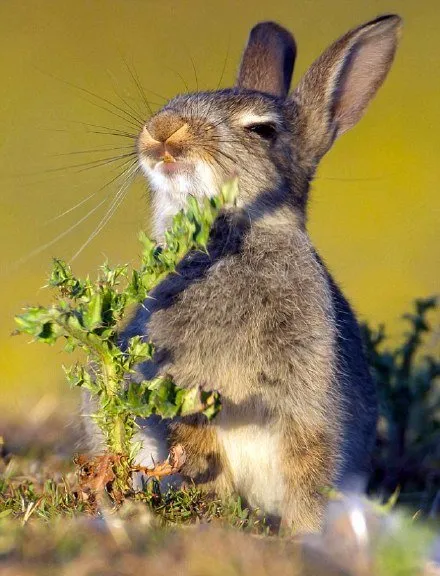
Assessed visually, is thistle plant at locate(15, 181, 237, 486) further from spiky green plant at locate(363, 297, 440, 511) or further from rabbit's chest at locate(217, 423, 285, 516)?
spiky green plant at locate(363, 297, 440, 511)

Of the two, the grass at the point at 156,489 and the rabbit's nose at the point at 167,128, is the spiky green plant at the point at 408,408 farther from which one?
the rabbit's nose at the point at 167,128

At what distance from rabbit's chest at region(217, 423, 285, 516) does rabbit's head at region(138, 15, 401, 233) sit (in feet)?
3.60

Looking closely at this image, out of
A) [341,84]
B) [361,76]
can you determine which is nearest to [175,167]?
[341,84]

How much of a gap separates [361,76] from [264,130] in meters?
0.92

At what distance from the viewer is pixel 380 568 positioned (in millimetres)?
2496

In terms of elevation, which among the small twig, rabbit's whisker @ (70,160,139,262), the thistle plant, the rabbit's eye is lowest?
the small twig

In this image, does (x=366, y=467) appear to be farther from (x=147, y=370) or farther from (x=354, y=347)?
(x=147, y=370)

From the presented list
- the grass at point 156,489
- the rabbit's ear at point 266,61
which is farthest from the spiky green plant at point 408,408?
the rabbit's ear at point 266,61

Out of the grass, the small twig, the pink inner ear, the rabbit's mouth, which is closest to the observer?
the grass

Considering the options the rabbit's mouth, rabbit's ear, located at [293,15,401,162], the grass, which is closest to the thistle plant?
the grass

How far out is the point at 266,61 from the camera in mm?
6523

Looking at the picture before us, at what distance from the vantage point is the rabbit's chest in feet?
15.2

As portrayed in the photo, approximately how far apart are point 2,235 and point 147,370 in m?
4.85

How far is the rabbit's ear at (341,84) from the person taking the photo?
5543mm
